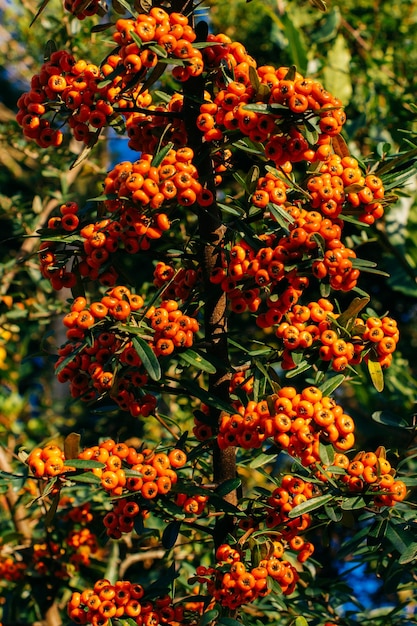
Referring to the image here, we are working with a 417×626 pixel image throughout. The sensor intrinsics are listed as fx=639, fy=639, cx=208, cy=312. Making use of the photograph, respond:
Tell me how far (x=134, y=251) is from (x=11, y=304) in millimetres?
1611

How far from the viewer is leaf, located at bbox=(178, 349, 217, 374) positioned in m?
1.48

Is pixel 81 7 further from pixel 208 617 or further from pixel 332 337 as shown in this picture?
pixel 208 617

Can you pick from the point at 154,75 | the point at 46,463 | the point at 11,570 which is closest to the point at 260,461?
the point at 46,463

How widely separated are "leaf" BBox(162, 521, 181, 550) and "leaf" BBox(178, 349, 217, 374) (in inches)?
17.3

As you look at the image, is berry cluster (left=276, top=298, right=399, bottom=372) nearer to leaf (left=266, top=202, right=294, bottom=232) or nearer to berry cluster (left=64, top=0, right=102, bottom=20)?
leaf (left=266, top=202, right=294, bottom=232)

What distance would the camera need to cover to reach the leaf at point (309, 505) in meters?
1.41

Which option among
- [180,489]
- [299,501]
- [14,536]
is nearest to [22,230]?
[14,536]

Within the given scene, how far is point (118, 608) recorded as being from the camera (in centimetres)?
155

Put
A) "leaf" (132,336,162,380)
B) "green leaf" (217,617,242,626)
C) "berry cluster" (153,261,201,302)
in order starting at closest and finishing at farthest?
"leaf" (132,336,162,380) → "green leaf" (217,617,242,626) → "berry cluster" (153,261,201,302)

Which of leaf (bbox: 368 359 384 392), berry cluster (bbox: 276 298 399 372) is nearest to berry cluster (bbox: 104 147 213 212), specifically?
berry cluster (bbox: 276 298 399 372)

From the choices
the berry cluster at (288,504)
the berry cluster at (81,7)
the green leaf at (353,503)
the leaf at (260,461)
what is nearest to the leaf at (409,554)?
the green leaf at (353,503)

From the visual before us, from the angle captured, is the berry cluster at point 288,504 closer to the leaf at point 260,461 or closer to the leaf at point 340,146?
the leaf at point 260,461

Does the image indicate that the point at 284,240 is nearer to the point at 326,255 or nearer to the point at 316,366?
the point at 326,255

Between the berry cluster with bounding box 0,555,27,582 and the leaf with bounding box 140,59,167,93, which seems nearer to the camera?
the leaf with bounding box 140,59,167,93
